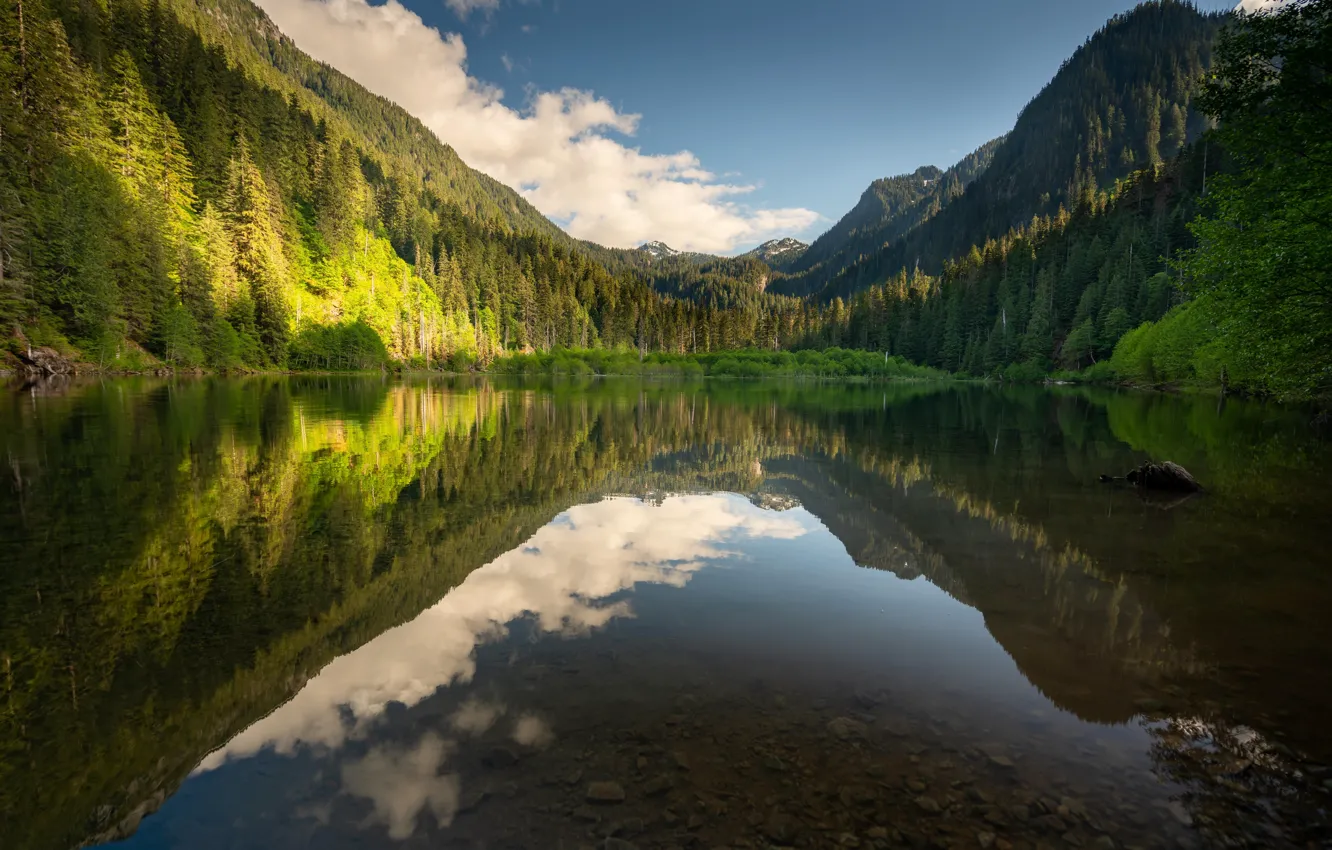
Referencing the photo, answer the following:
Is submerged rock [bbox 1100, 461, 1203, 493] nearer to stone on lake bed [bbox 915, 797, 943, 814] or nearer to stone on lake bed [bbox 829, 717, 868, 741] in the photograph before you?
stone on lake bed [bbox 829, 717, 868, 741]

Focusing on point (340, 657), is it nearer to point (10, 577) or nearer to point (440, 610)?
point (440, 610)

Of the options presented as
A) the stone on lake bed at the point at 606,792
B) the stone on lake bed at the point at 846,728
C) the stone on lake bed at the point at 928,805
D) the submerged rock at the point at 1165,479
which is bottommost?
the stone on lake bed at the point at 846,728

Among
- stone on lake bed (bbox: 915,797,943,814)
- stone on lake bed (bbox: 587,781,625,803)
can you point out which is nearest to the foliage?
stone on lake bed (bbox: 915,797,943,814)

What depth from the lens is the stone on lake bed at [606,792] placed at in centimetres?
445

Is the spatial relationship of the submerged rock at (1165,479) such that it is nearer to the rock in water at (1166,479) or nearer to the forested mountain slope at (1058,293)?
the rock in water at (1166,479)

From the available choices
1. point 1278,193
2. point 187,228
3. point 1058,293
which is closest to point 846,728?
point 1278,193

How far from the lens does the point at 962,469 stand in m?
19.2

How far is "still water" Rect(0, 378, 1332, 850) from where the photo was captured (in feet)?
14.4

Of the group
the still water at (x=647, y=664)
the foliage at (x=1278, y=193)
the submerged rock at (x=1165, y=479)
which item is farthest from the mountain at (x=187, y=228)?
the foliage at (x=1278, y=193)

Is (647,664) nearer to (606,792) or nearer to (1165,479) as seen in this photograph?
(606,792)

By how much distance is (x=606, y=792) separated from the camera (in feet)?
14.8

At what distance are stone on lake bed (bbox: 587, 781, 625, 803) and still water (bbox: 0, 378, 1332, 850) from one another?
54 millimetres

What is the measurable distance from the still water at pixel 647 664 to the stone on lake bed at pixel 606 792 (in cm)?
5

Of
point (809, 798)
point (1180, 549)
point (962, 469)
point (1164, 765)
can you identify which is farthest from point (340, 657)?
point (962, 469)
